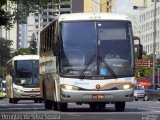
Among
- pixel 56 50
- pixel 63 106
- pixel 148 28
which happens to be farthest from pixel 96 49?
pixel 148 28

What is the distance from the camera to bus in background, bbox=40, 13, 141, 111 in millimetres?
25891

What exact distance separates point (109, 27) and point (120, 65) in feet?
5.06

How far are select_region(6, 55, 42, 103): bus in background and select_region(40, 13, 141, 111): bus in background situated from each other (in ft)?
66.4

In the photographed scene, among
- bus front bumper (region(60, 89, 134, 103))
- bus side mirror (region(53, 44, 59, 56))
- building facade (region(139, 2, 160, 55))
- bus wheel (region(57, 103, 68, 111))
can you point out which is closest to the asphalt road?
bus wheel (region(57, 103, 68, 111))

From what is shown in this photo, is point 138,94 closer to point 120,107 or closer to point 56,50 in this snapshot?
point 120,107

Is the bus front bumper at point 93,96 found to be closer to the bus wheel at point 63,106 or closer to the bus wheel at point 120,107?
the bus wheel at point 63,106

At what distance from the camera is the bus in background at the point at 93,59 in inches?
1019

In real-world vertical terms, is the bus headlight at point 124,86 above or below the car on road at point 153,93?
above

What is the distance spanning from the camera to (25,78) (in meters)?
47.8

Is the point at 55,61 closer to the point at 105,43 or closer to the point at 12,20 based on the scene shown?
the point at 105,43

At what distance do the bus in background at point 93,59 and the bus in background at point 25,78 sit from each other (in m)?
20.3

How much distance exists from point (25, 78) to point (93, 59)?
22.1 m

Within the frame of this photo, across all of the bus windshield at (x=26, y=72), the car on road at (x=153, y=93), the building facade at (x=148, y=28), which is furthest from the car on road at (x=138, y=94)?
the building facade at (x=148, y=28)

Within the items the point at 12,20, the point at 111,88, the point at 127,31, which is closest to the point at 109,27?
the point at 127,31
